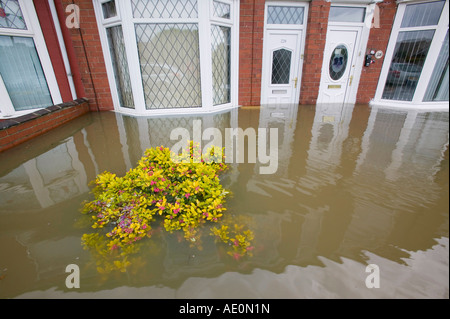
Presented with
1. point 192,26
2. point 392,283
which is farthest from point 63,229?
point 192,26

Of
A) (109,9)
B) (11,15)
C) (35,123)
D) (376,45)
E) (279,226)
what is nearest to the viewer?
(279,226)

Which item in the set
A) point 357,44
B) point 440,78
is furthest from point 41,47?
point 440,78

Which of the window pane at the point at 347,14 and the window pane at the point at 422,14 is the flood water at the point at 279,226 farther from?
the window pane at the point at 347,14

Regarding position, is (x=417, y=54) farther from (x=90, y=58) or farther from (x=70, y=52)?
(x=70, y=52)

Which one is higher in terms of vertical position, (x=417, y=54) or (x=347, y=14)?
(x=347, y=14)

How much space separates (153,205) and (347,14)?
6701 millimetres

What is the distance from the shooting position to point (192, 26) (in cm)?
493

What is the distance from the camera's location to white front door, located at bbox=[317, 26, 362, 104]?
6.02 m

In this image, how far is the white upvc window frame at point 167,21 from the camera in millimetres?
4703

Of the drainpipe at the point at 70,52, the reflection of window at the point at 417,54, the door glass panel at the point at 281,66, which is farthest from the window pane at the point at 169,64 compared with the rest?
the reflection of window at the point at 417,54

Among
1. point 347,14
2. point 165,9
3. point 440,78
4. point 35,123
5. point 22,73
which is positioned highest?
point 347,14

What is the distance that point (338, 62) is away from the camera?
20.6ft

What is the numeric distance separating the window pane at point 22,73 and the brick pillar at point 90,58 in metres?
0.81

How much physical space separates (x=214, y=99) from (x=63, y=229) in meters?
4.51
